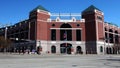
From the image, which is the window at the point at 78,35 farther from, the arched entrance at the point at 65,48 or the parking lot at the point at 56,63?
the parking lot at the point at 56,63

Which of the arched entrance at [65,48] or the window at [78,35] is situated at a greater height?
the window at [78,35]

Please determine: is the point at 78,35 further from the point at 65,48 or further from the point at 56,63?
the point at 56,63

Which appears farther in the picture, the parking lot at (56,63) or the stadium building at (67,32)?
the stadium building at (67,32)

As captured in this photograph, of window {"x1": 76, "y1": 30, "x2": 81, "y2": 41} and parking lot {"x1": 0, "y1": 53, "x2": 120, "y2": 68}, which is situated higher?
window {"x1": 76, "y1": 30, "x2": 81, "y2": 41}

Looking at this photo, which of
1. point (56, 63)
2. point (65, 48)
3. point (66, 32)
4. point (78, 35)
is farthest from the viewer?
point (78, 35)

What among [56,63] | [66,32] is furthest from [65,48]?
[56,63]

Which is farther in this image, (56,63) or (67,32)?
(67,32)

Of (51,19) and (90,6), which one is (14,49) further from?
(90,6)

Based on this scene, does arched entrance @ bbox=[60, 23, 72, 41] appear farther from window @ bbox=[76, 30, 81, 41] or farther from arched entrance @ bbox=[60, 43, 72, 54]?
window @ bbox=[76, 30, 81, 41]

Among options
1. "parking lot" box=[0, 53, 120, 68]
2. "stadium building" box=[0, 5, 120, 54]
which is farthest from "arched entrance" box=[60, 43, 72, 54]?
"parking lot" box=[0, 53, 120, 68]

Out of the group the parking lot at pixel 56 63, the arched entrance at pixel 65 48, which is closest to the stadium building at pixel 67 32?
the arched entrance at pixel 65 48

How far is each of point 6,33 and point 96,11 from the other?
51816mm

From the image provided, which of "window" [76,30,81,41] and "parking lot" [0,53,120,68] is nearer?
"parking lot" [0,53,120,68]

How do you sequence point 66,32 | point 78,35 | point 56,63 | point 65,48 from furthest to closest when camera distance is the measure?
point 78,35 → point 66,32 → point 65,48 → point 56,63
